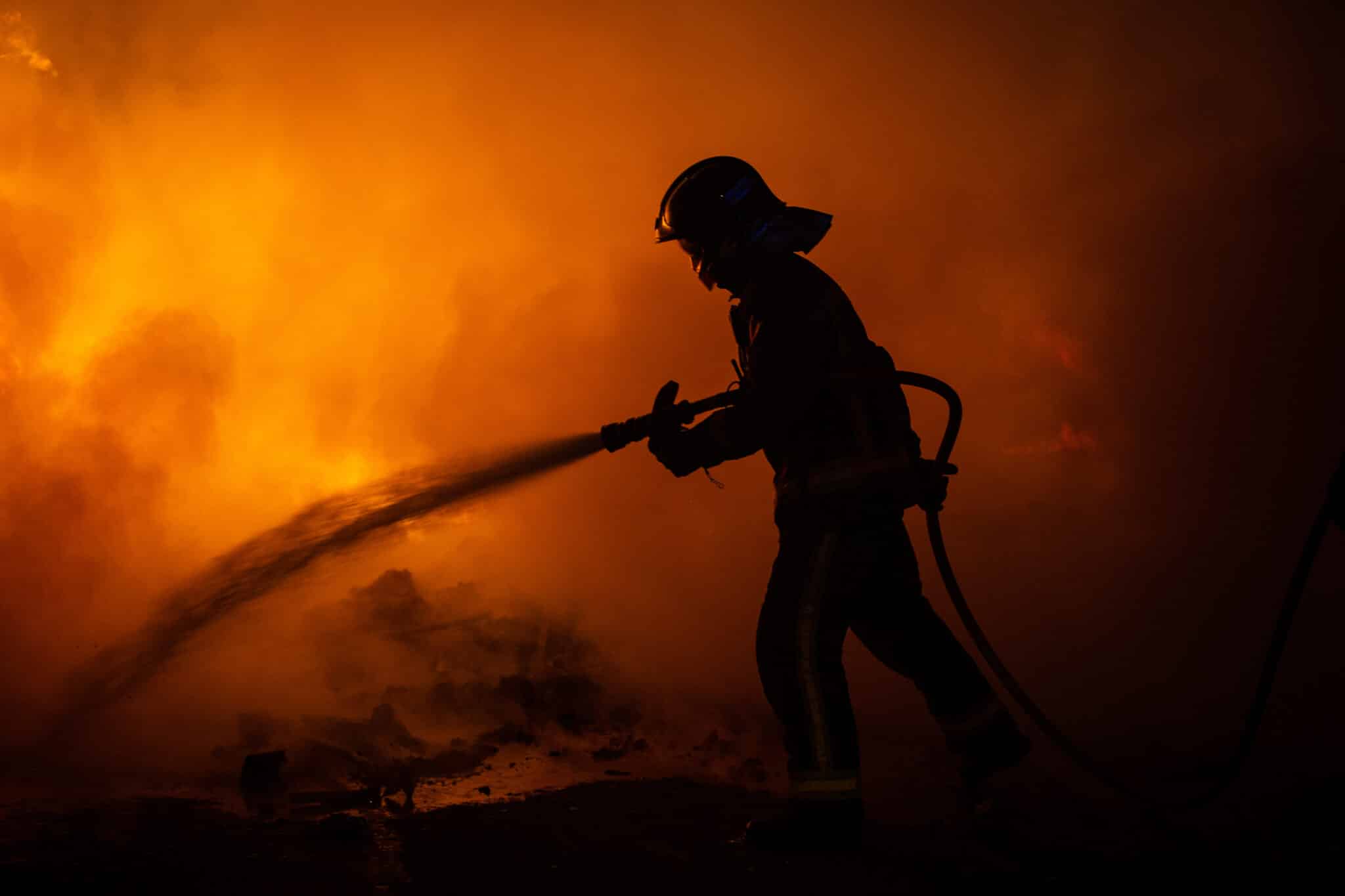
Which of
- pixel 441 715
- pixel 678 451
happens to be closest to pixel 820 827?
pixel 678 451

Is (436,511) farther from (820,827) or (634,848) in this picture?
(820,827)

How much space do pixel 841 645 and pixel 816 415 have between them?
69cm

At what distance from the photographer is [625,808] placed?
10.9 ft

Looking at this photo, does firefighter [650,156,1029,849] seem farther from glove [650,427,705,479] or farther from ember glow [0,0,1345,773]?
ember glow [0,0,1345,773]

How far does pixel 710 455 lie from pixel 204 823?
1.98m

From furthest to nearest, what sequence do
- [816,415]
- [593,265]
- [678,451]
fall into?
[593,265], [678,451], [816,415]

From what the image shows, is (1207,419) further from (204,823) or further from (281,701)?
(204,823)

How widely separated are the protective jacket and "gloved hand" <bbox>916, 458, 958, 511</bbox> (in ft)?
0.11

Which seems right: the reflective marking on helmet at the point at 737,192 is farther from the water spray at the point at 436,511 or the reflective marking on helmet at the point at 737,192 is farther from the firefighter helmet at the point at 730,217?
the water spray at the point at 436,511

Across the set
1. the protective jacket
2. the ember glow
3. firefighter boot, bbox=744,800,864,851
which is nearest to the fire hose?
the protective jacket

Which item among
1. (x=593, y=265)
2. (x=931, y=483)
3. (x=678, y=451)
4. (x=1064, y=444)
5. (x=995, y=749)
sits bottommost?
(x=995, y=749)

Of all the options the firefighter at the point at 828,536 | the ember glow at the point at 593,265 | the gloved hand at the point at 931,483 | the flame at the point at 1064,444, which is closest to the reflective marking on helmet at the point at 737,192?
the firefighter at the point at 828,536

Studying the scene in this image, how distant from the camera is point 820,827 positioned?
9.06 ft

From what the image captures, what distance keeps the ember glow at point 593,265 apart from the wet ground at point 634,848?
367cm
